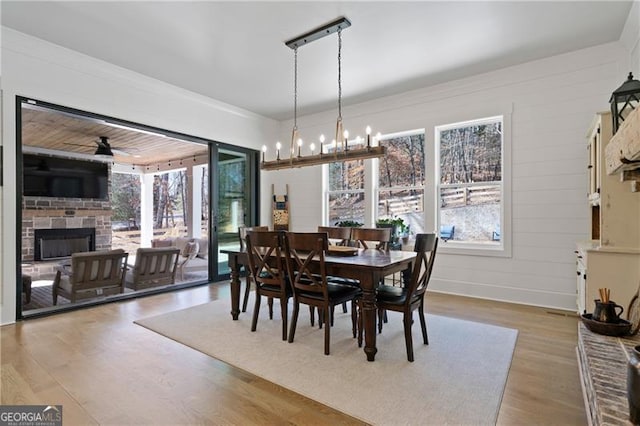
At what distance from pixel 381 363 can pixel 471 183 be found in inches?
120

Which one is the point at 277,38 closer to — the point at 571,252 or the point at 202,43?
the point at 202,43

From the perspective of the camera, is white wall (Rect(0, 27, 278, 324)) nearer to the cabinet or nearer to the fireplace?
the fireplace

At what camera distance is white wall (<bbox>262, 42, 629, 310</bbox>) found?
3738 mm

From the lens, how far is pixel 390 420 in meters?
1.79

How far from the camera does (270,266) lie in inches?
127

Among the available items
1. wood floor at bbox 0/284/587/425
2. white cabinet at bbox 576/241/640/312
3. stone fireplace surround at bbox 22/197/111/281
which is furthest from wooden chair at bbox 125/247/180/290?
white cabinet at bbox 576/241/640/312

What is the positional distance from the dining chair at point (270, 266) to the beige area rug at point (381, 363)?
1.06 ft

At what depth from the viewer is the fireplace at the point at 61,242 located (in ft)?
21.0

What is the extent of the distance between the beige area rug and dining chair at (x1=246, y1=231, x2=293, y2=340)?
1.06 feet

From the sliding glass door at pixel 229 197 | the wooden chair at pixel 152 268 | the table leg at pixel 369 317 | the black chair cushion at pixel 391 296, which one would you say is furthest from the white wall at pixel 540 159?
the wooden chair at pixel 152 268

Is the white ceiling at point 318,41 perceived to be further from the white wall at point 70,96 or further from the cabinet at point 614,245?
the cabinet at point 614,245

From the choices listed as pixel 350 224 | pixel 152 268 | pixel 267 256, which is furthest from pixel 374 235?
pixel 152 268

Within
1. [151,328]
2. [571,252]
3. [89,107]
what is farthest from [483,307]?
[89,107]

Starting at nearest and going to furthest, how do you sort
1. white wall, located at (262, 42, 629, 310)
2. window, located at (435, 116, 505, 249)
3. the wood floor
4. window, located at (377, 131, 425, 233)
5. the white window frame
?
the wood floor < white wall, located at (262, 42, 629, 310) < the white window frame < window, located at (435, 116, 505, 249) < window, located at (377, 131, 425, 233)
